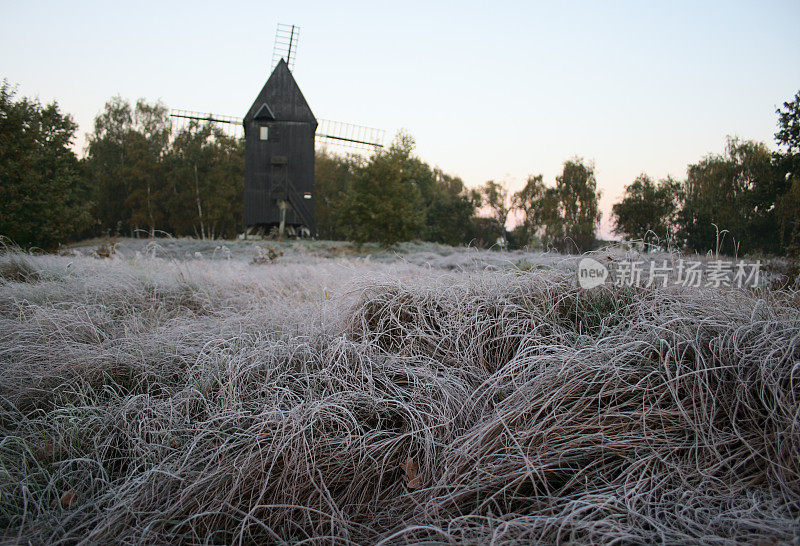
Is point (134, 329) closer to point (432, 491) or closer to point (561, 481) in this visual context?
point (432, 491)

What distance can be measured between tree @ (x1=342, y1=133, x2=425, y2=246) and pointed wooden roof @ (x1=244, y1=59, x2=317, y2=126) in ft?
18.9

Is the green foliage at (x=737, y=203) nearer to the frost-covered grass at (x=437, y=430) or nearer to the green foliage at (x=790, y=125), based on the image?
the green foliage at (x=790, y=125)

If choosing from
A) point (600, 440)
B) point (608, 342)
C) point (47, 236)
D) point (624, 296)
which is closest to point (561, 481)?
point (600, 440)

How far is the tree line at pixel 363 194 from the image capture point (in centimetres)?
866

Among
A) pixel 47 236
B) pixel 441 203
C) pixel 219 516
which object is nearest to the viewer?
pixel 219 516

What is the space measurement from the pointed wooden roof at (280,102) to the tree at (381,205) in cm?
576

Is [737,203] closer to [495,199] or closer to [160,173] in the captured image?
[495,199]

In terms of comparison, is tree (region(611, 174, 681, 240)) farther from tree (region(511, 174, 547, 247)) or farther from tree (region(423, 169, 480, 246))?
tree (region(423, 169, 480, 246))

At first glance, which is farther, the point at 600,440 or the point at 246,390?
the point at 246,390

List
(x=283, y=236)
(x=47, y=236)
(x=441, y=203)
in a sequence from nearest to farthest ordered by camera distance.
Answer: (x=47, y=236) < (x=283, y=236) < (x=441, y=203)

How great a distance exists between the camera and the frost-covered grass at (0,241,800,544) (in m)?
1.43

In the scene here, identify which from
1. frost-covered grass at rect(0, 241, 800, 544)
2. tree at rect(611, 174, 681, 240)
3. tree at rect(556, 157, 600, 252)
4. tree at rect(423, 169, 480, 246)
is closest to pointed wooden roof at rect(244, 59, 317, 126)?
tree at rect(556, 157, 600, 252)

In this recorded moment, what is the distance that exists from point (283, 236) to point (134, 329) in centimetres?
1780

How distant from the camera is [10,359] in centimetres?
262
